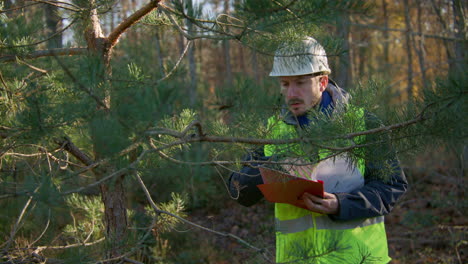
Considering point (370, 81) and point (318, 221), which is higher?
point (370, 81)

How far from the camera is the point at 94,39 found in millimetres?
2279

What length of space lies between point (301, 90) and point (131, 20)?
93 centimetres

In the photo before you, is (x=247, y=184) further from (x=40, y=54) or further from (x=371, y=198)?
(x=40, y=54)

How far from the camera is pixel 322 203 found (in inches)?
82.1

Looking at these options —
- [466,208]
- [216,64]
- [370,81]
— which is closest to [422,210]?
[466,208]

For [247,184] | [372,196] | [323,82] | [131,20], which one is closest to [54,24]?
[131,20]

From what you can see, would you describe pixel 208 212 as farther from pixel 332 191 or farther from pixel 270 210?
pixel 332 191

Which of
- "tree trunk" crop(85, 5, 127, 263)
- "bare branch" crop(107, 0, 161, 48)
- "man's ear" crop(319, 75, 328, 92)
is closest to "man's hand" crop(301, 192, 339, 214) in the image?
"man's ear" crop(319, 75, 328, 92)

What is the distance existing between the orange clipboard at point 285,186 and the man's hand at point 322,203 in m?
0.03

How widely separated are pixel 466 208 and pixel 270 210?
332 centimetres

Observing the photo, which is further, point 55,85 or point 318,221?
point 318,221

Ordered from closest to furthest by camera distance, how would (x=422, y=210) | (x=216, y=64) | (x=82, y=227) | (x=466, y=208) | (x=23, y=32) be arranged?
1. (x=23, y=32)
2. (x=82, y=227)
3. (x=466, y=208)
4. (x=422, y=210)
5. (x=216, y=64)

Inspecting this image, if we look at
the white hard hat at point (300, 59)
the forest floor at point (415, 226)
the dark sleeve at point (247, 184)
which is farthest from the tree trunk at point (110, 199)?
the forest floor at point (415, 226)

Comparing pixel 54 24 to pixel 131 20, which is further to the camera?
pixel 54 24
